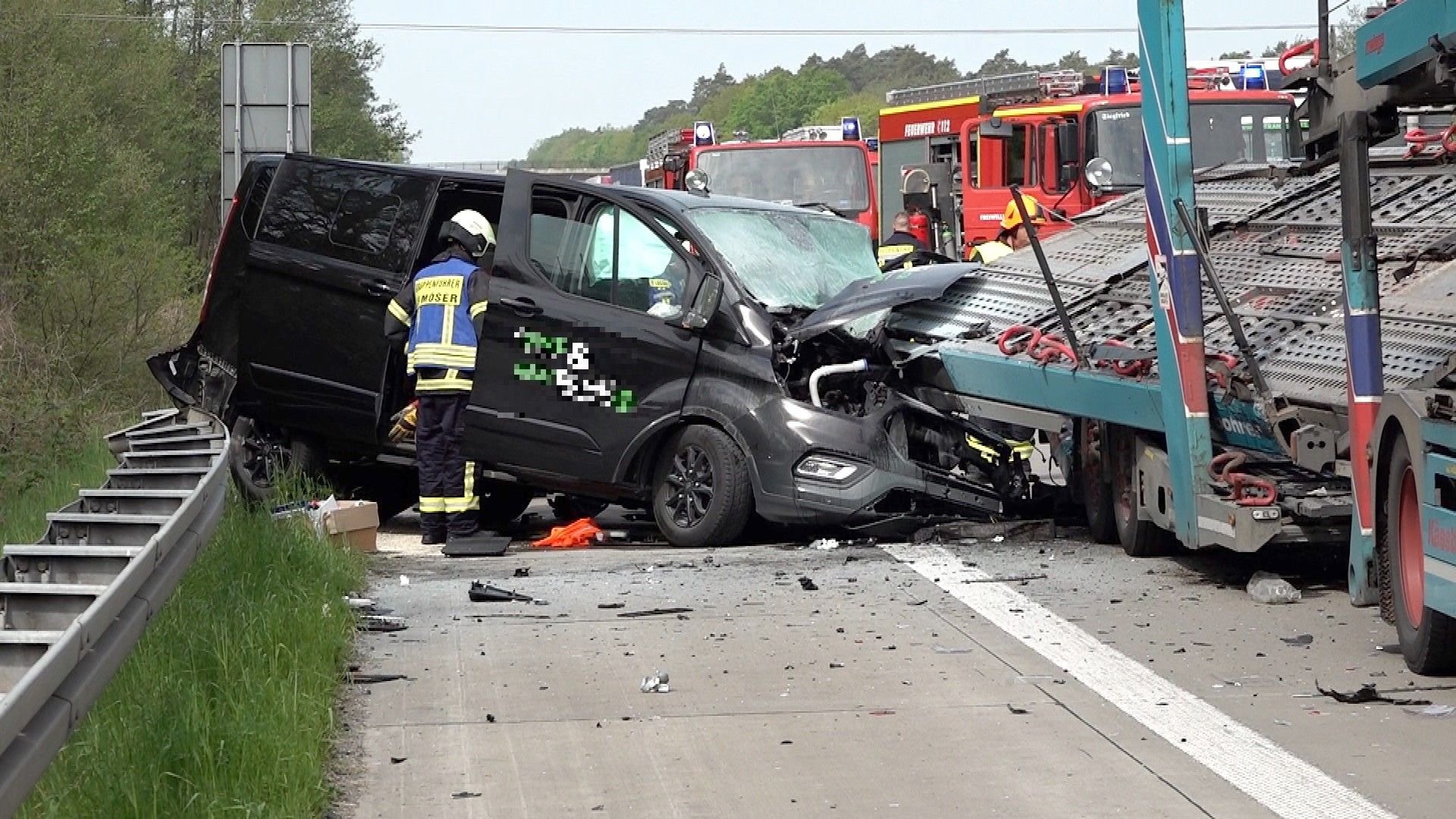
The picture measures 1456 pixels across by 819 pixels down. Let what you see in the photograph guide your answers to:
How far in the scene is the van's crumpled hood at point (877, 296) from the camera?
1034cm

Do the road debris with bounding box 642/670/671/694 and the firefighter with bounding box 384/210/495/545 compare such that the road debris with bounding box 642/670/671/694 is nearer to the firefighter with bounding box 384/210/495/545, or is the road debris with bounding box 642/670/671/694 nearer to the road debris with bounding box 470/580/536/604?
the road debris with bounding box 470/580/536/604

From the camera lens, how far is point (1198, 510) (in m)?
8.60

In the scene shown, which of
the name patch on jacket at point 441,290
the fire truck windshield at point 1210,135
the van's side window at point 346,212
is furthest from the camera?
the fire truck windshield at point 1210,135

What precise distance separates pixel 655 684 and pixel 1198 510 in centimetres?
283

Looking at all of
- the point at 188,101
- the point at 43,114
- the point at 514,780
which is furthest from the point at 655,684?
the point at 188,101

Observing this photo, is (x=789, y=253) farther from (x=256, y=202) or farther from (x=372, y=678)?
(x=372, y=678)

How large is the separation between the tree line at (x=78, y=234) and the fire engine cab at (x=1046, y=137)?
8.61 m

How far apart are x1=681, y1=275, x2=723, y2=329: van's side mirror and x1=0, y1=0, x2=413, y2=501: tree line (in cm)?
728

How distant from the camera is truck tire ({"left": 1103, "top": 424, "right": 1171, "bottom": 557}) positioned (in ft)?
31.9

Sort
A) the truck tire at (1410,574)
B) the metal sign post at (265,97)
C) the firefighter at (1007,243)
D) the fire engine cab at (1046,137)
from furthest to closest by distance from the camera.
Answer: the fire engine cab at (1046,137)
the metal sign post at (265,97)
the firefighter at (1007,243)
the truck tire at (1410,574)

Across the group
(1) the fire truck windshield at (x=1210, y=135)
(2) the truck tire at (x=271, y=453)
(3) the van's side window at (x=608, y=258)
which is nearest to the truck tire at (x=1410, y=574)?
(3) the van's side window at (x=608, y=258)

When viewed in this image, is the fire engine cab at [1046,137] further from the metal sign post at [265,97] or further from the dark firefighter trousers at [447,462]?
the dark firefighter trousers at [447,462]

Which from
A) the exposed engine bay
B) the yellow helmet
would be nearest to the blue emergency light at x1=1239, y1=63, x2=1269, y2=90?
the yellow helmet

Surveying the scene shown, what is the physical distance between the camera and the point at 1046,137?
64.9 feet
